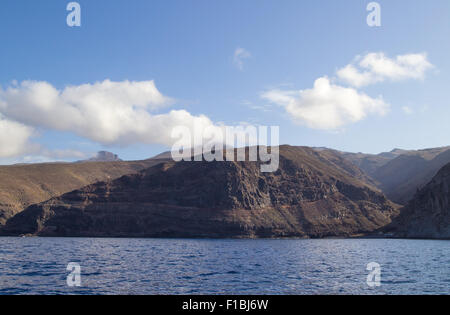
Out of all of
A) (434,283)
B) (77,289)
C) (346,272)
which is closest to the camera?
(77,289)

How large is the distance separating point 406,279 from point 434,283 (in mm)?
4025

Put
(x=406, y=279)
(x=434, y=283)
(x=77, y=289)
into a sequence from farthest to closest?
(x=406, y=279) < (x=434, y=283) < (x=77, y=289)

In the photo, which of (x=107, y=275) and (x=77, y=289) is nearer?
(x=77, y=289)

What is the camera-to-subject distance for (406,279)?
180 ft

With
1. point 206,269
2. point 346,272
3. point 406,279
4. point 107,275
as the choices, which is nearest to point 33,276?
point 107,275

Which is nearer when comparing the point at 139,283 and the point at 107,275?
the point at 139,283
